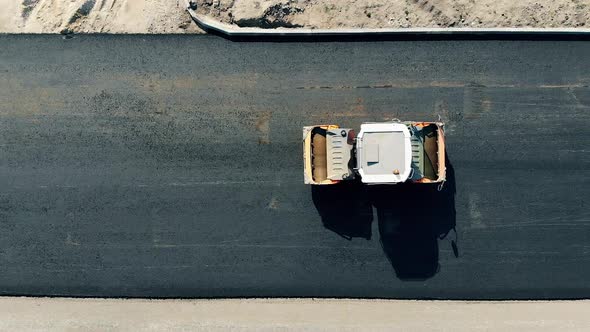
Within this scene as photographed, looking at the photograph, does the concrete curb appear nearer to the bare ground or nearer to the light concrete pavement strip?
the bare ground

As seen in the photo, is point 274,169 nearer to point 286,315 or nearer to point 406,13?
point 286,315

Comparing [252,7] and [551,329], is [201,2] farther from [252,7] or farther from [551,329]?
[551,329]

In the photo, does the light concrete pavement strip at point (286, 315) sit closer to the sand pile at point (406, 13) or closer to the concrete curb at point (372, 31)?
the concrete curb at point (372, 31)

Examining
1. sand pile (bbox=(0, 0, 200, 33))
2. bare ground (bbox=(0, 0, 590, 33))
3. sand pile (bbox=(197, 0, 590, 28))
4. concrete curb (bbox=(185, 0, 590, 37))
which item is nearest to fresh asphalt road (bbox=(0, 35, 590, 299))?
concrete curb (bbox=(185, 0, 590, 37))

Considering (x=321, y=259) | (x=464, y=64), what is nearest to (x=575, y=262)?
(x=464, y=64)

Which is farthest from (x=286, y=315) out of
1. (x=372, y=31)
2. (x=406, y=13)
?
(x=406, y=13)
